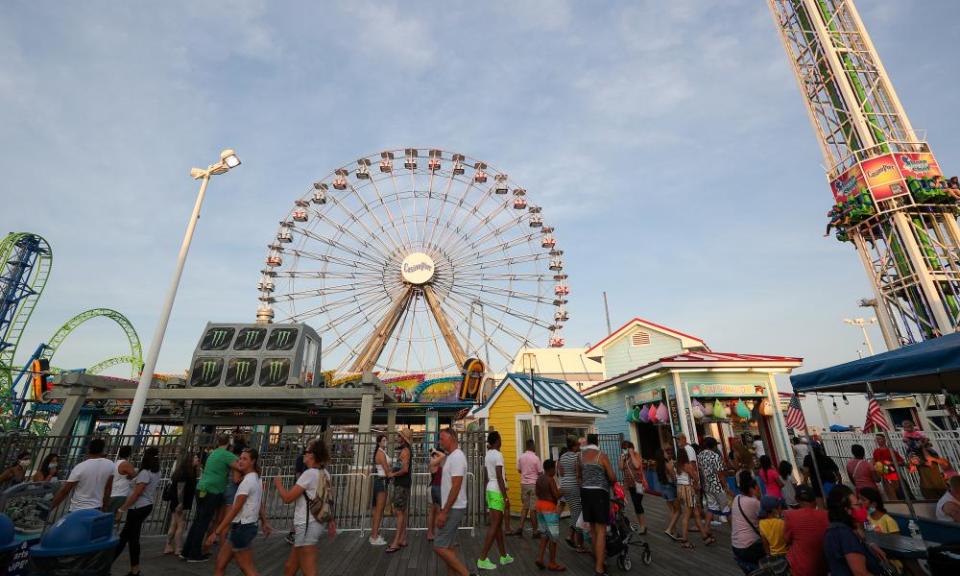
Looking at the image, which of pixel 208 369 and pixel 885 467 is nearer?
pixel 885 467

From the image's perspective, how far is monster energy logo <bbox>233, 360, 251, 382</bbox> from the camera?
15.5m

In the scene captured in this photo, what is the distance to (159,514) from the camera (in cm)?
979

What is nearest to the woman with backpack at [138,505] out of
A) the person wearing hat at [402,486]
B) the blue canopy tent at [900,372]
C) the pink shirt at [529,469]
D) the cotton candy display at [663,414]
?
the person wearing hat at [402,486]

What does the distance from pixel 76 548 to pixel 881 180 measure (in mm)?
33699

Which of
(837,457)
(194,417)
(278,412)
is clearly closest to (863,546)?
(837,457)

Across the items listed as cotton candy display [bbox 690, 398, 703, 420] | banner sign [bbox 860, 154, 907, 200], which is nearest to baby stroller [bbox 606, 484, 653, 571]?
cotton candy display [bbox 690, 398, 703, 420]

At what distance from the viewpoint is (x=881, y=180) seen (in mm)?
24141

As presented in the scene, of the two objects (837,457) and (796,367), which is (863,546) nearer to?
(837,457)

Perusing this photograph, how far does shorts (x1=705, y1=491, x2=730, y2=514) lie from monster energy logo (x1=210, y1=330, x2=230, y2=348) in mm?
16285

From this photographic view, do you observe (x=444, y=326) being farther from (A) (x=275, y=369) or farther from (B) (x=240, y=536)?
(B) (x=240, y=536)

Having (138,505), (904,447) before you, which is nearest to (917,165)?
(904,447)

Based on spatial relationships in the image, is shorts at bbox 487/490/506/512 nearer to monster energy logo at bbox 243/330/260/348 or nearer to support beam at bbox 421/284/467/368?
monster energy logo at bbox 243/330/260/348

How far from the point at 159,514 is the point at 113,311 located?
50353 mm

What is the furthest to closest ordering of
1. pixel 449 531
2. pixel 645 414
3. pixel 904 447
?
pixel 645 414 → pixel 904 447 → pixel 449 531
